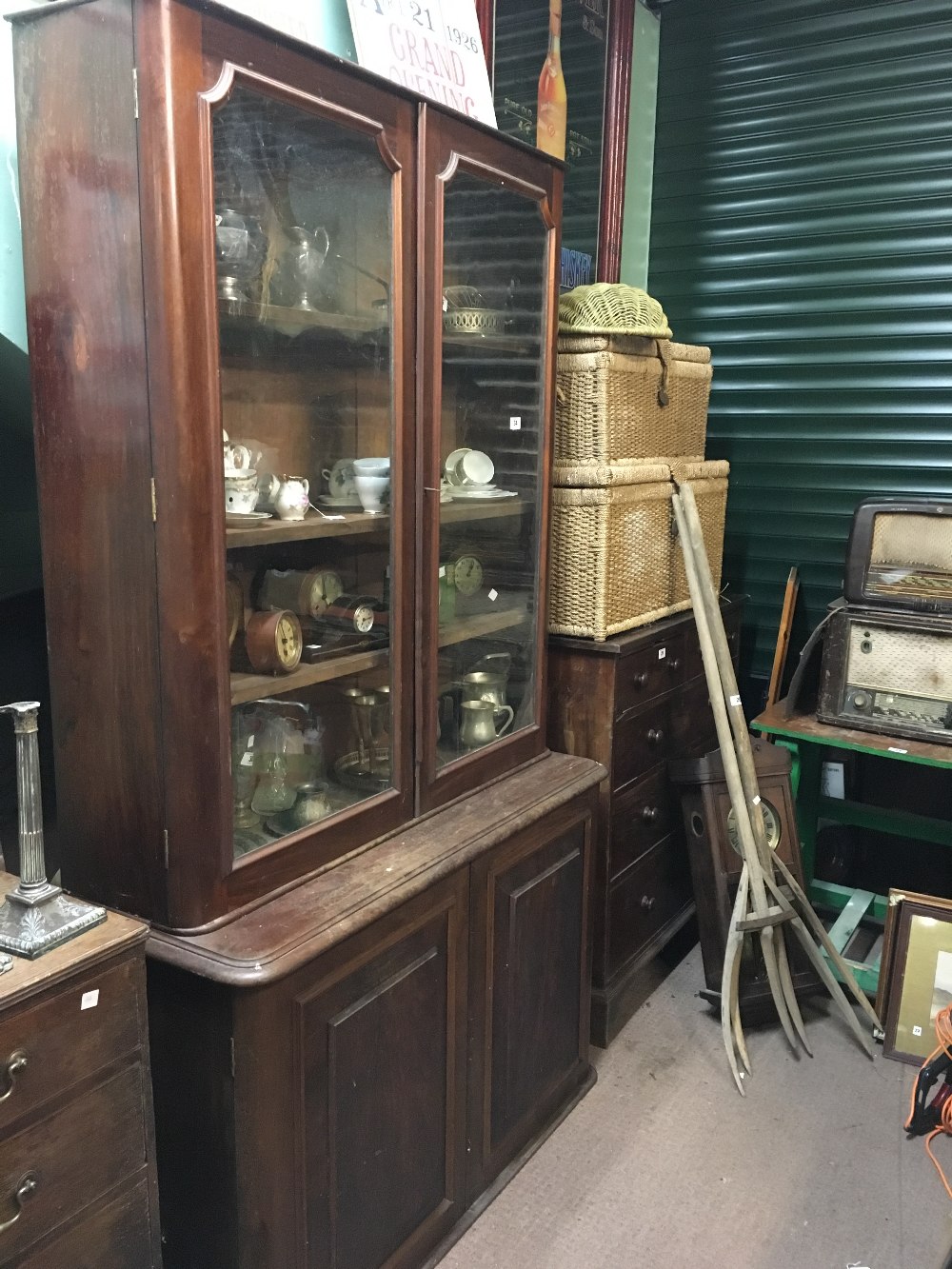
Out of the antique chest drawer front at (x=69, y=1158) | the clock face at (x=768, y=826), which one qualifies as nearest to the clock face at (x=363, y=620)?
the antique chest drawer front at (x=69, y=1158)

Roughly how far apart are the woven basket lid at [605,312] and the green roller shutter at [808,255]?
88 cm

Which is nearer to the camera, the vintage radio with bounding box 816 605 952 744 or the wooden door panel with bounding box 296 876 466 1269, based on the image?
the wooden door panel with bounding box 296 876 466 1269

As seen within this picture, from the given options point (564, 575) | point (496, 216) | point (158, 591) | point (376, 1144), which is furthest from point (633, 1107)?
point (496, 216)

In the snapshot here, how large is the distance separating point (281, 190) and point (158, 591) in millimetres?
625

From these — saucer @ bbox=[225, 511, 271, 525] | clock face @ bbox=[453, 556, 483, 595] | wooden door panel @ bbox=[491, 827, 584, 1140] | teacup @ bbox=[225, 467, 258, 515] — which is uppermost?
teacup @ bbox=[225, 467, 258, 515]

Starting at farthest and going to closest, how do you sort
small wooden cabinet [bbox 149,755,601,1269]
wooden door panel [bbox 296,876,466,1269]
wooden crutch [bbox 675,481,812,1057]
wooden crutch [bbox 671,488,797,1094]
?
wooden crutch [bbox 675,481,812,1057] < wooden crutch [bbox 671,488,797,1094] < wooden door panel [bbox 296,876,466,1269] < small wooden cabinet [bbox 149,755,601,1269]

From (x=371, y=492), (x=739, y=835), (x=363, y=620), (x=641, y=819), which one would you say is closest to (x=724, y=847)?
(x=739, y=835)

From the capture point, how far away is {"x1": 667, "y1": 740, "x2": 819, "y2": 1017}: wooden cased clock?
2432 millimetres

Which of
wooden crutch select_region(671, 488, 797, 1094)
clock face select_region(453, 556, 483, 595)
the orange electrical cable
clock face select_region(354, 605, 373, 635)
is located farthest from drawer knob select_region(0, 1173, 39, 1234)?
the orange electrical cable

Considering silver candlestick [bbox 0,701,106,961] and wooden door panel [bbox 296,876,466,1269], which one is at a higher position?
silver candlestick [bbox 0,701,106,961]

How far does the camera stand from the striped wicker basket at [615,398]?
7.06 ft

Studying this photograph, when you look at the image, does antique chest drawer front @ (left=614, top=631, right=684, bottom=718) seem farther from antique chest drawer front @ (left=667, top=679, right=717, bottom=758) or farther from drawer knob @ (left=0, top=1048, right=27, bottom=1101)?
drawer knob @ (left=0, top=1048, right=27, bottom=1101)

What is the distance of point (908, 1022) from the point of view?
2.33 m

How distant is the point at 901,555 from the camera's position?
2.49 m
